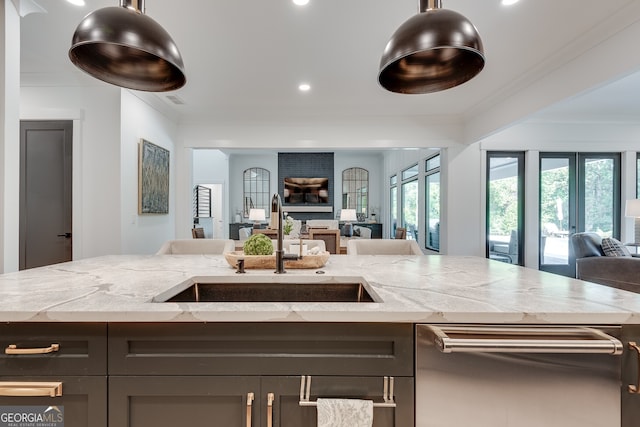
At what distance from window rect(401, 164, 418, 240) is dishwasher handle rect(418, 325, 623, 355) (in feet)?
21.6

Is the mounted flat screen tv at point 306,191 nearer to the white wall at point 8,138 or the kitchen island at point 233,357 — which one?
the white wall at point 8,138

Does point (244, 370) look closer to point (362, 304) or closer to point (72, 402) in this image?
point (362, 304)

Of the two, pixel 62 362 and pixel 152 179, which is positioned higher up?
pixel 152 179

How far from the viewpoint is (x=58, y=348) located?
95cm

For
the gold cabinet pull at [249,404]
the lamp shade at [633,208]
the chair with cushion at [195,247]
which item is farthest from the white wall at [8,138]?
the lamp shade at [633,208]

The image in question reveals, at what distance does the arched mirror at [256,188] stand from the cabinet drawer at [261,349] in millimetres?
8846

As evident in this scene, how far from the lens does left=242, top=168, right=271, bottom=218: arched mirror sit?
9.73 meters

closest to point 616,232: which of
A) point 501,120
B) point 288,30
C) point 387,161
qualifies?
point 501,120

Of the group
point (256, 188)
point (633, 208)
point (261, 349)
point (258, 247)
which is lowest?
point (261, 349)

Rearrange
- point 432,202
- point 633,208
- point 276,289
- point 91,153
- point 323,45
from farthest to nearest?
point 432,202 → point 633,208 → point 91,153 → point 323,45 → point 276,289

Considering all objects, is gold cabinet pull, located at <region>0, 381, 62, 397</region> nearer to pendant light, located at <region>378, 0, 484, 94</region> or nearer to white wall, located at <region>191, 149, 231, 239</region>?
pendant light, located at <region>378, 0, 484, 94</region>

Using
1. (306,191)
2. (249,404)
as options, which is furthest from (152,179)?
(306,191)

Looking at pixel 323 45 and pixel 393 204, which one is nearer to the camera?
pixel 323 45

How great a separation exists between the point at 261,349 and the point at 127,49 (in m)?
1.34
